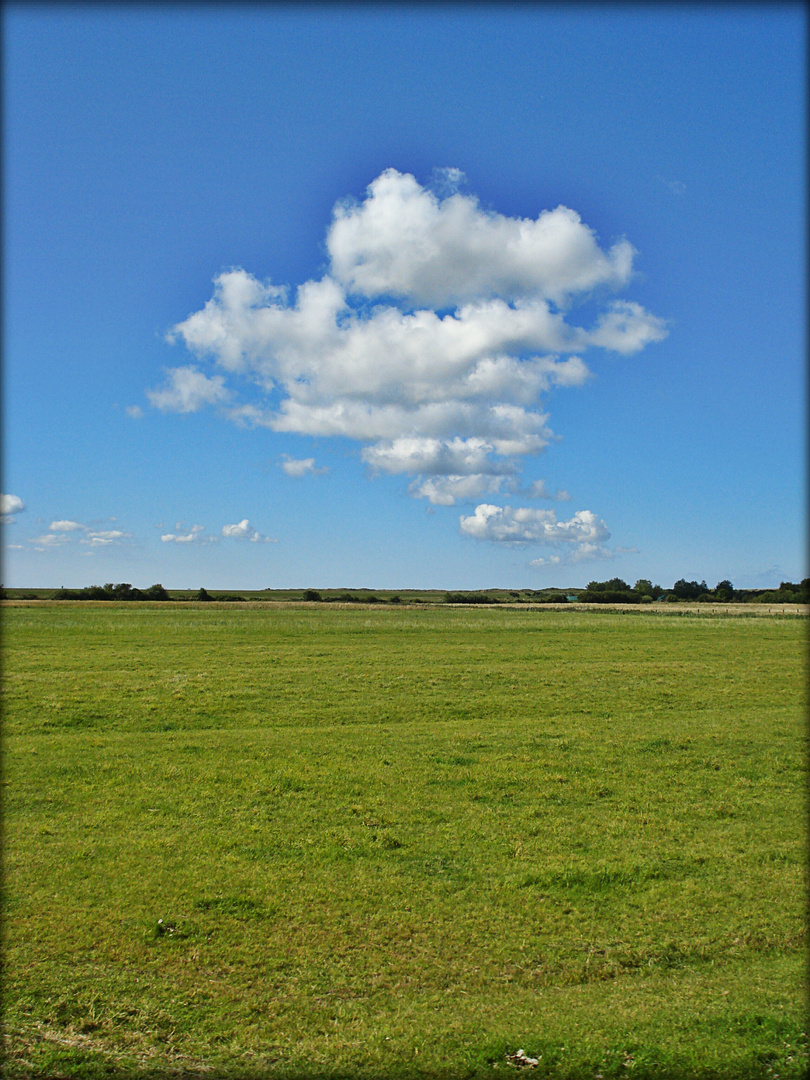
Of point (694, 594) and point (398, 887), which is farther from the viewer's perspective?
point (694, 594)

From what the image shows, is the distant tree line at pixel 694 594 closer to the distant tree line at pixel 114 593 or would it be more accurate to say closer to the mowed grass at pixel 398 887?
the distant tree line at pixel 114 593

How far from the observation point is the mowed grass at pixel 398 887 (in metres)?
7.09

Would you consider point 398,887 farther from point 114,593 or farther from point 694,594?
point 694,594

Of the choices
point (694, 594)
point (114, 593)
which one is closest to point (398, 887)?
point (114, 593)

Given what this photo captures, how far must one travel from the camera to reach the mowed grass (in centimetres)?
709

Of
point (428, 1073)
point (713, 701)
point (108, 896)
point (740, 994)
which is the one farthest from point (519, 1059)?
point (713, 701)

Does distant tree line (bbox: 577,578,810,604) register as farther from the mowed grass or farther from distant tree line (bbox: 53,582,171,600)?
the mowed grass

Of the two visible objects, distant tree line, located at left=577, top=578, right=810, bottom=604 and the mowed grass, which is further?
distant tree line, located at left=577, top=578, right=810, bottom=604

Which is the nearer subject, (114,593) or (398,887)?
(398,887)

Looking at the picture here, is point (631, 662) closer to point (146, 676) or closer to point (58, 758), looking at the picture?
point (146, 676)

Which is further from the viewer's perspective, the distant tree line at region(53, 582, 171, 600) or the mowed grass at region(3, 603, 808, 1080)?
the distant tree line at region(53, 582, 171, 600)

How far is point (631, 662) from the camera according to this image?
117 ft

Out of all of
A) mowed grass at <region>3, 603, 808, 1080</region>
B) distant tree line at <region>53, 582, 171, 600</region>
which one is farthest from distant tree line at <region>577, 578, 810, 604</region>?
mowed grass at <region>3, 603, 808, 1080</region>

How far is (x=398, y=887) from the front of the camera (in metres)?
10.9
